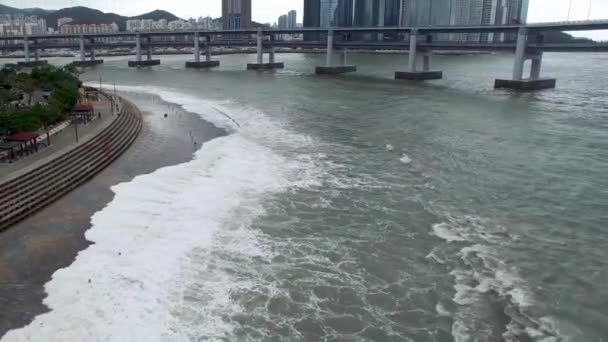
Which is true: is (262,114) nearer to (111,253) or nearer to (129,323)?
(111,253)

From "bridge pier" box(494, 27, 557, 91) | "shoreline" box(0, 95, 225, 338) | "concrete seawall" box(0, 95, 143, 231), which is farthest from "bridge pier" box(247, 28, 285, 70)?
"shoreline" box(0, 95, 225, 338)

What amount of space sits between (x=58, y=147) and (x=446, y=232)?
17911 millimetres

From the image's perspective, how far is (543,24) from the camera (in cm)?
6588

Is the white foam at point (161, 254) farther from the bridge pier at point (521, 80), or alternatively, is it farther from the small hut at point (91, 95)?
the bridge pier at point (521, 80)

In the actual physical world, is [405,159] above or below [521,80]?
below

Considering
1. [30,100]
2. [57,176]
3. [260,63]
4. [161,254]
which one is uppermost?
[260,63]

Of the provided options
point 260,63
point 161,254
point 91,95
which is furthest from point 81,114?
point 260,63

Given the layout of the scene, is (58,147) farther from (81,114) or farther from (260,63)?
(260,63)

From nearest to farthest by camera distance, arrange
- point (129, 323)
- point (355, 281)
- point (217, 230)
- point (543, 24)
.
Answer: point (129, 323) → point (355, 281) → point (217, 230) → point (543, 24)

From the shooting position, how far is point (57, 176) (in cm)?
1923

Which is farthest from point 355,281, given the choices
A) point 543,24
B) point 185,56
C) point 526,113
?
point 185,56

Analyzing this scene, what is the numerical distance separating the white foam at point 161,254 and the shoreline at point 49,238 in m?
0.31

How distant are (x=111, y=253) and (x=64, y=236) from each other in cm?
199

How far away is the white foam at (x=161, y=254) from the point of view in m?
10.9
